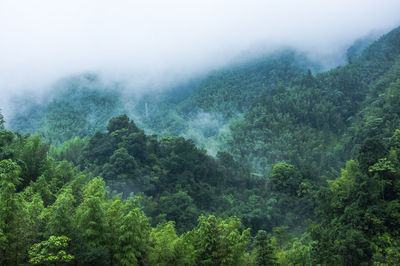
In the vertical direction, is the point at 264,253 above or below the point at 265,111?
below

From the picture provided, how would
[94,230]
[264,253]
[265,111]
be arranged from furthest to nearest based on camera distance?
1. [265,111]
2. [264,253]
3. [94,230]

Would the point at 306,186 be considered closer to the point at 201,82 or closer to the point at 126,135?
the point at 126,135

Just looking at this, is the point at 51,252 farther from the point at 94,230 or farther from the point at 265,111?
the point at 265,111

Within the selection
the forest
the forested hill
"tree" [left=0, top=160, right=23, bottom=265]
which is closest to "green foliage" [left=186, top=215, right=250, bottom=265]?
the forest

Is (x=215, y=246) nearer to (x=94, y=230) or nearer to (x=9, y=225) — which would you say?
(x=94, y=230)

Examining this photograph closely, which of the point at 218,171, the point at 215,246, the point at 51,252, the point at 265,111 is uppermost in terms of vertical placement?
the point at 51,252

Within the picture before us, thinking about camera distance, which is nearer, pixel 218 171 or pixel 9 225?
pixel 9 225

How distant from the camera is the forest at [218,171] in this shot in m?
13.9

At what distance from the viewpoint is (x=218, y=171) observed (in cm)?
4062

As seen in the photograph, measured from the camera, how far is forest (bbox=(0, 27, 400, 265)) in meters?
13.9

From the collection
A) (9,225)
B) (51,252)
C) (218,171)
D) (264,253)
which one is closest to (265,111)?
(218,171)

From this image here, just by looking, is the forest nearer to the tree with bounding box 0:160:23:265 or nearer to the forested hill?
the tree with bounding box 0:160:23:265

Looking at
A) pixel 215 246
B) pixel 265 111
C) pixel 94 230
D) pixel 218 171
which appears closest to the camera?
pixel 94 230

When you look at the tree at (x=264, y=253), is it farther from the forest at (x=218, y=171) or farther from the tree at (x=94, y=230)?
the tree at (x=94, y=230)
